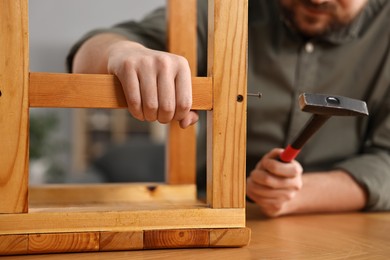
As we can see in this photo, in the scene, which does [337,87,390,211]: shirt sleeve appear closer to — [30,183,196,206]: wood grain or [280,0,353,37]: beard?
[280,0,353,37]: beard


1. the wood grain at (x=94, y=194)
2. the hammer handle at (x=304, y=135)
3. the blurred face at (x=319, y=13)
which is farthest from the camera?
the blurred face at (x=319, y=13)

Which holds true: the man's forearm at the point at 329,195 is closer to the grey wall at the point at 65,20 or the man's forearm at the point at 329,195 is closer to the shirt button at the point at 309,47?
the shirt button at the point at 309,47

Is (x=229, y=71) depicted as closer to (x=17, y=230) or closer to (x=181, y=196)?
(x=17, y=230)

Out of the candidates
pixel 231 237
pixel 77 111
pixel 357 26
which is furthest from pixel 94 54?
pixel 77 111

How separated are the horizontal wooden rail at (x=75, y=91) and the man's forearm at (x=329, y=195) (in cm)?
47

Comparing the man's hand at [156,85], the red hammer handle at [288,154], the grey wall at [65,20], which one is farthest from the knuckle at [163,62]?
the grey wall at [65,20]

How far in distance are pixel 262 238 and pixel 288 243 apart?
0.04m

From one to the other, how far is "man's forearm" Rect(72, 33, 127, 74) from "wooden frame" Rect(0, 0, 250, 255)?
0.76 feet

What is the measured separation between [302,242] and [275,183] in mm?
236

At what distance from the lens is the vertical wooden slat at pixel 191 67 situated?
3.29 feet

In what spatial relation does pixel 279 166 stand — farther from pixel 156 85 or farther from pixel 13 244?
pixel 13 244

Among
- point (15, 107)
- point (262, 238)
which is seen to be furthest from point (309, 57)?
point (15, 107)

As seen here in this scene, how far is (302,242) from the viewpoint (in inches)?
27.2

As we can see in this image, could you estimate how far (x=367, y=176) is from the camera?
3.55 feet
